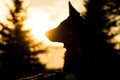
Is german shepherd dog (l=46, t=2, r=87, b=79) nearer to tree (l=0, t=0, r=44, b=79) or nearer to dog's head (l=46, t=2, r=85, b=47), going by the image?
dog's head (l=46, t=2, r=85, b=47)

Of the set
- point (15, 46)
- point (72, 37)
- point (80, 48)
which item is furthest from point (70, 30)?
point (15, 46)

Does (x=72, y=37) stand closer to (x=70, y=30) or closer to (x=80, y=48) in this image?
(x=70, y=30)

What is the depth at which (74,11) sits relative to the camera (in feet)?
18.1

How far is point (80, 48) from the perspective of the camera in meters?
5.43

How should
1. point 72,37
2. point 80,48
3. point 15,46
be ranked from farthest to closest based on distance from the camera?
point 15,46
point 72,37
point 80,48

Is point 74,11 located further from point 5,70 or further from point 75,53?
point 5,70

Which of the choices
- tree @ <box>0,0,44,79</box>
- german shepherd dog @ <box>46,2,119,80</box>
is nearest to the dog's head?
german shepherd dog @ <box>46,2,119,80</box>

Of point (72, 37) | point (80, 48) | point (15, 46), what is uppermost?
point (15, 46)

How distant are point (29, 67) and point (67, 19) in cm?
2938

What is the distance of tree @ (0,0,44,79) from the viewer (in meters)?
33.5

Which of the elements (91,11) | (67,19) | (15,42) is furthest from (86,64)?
(15,42)

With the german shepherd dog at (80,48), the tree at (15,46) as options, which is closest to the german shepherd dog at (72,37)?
the german shepherd dog at (80,48)

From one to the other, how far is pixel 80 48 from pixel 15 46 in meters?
28.3

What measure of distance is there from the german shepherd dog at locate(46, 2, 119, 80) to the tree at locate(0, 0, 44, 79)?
27.8 metres
